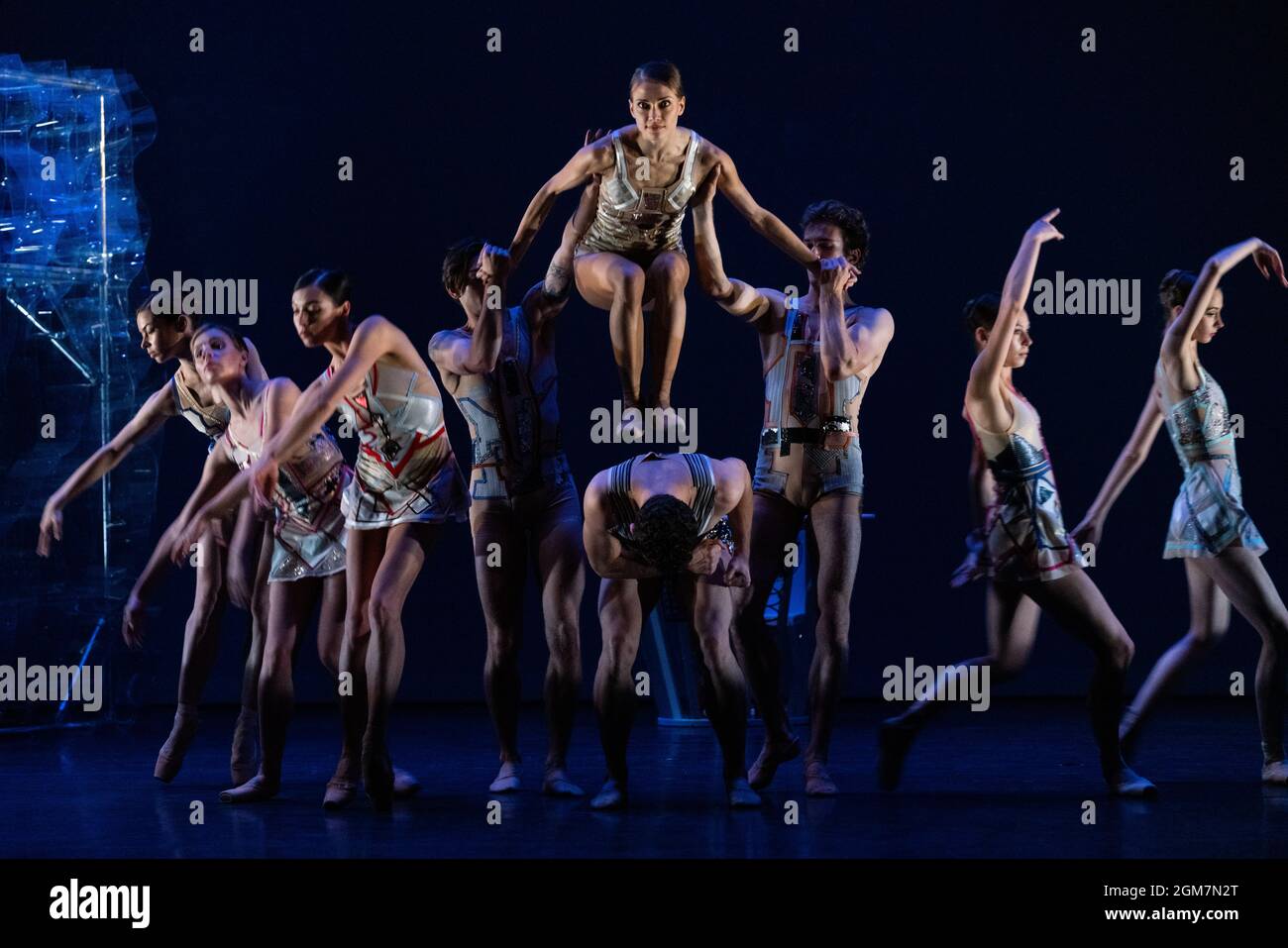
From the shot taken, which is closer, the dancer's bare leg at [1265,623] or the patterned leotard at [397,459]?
the patterned leotard at [397,459]

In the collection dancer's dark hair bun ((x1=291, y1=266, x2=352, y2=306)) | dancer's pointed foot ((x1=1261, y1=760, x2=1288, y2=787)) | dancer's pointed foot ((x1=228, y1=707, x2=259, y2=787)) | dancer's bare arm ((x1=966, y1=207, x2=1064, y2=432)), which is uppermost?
dancer's dark hair bun ((x1=291, y1=266, x2=352, y2=306))

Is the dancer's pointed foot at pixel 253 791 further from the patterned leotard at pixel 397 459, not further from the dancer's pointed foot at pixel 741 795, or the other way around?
the dancer's pointed foot at pixel 741 795

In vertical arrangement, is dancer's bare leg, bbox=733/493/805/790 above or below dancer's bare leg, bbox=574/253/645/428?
below

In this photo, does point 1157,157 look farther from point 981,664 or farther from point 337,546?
point 337,546

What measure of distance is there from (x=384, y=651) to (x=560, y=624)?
56 cm

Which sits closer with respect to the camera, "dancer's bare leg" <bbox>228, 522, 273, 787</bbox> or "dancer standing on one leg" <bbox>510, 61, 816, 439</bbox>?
"dancer standing on one leg" <bbox>510, 61, 816, 439</bbox>

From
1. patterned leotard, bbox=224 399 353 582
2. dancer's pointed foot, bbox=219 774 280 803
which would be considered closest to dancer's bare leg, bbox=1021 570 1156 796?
patterned leotard, bbox=224 399 353 582

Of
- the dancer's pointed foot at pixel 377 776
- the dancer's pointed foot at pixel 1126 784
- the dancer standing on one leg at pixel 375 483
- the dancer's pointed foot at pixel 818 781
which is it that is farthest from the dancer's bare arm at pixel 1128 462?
the dancer's pointed foot at pixel 377 776

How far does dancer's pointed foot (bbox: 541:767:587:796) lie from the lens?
4.68 metres

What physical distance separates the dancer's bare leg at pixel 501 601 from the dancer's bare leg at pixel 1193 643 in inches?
75.7

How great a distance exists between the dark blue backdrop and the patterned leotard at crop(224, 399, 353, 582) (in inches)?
105

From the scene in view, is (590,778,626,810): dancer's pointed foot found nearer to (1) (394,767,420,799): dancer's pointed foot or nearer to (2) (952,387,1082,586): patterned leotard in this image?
(1) (394,767,420,799): dancer's pointed foot

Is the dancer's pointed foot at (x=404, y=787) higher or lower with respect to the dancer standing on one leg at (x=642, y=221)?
lower

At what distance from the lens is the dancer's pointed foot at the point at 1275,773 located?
475cm
